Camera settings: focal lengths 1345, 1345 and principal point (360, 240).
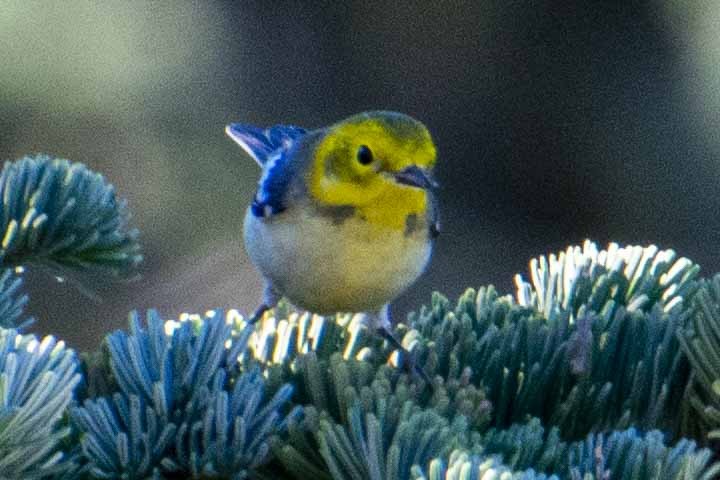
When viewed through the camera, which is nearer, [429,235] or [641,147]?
[429,235]

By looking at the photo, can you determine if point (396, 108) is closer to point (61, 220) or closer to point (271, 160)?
point (271, 160)

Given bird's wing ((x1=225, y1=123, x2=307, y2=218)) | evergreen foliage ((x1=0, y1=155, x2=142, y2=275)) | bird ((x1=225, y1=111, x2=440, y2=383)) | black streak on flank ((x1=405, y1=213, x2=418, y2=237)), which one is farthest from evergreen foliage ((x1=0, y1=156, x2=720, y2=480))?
bird's wing ((x1=225, y1=123, x2=307, y2=218))

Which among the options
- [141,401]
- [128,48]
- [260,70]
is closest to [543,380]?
[141,401]

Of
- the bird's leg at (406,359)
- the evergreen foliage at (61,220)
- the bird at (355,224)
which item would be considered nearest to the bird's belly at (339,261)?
the bird at (355,224)

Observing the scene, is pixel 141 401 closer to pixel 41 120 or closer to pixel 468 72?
pixel 41 120

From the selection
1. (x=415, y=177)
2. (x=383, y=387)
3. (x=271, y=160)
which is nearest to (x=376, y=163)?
(x=415, y=177)
